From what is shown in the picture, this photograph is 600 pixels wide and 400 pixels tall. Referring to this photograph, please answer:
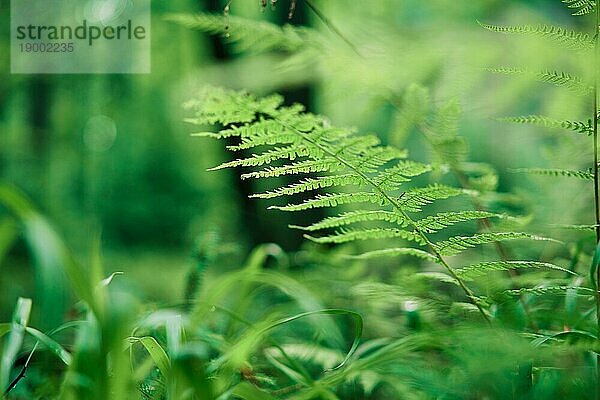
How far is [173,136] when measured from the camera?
2242 millimetres

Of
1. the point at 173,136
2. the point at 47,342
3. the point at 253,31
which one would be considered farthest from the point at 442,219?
the point at 173,136

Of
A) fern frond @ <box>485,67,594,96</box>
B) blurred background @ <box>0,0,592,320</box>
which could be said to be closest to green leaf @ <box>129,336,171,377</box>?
fern frond @ <box>485,67,594,96</box>

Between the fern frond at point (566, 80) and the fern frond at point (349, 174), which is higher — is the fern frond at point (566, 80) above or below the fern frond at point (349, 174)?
above

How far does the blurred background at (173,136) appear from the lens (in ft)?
4.79

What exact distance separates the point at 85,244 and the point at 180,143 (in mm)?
460

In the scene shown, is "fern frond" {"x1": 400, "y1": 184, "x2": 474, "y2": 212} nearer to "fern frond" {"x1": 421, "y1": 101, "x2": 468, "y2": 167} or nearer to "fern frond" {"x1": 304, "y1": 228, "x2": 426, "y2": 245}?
"fern frond" {"x1": 304, "y1": 228, "x2": 426, "y2": 245}

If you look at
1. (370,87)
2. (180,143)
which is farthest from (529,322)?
(180,143)

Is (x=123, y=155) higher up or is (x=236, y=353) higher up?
(x=236, y=353)

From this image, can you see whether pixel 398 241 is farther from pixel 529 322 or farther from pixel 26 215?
pixel 26 215

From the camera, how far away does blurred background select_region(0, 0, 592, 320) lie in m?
1.46

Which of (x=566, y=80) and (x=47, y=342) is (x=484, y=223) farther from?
(x=47, y=342)

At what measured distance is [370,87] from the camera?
725 millimetres

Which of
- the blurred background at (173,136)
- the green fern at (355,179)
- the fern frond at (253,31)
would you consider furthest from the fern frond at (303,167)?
the blurred background at (173,136)

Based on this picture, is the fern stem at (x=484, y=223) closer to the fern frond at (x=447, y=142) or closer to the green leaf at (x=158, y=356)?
the fern frond at (x=447, y=142)
